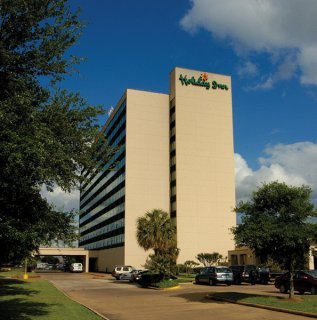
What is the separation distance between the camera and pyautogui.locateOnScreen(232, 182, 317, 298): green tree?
21828mm

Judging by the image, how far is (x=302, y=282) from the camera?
28.0 m

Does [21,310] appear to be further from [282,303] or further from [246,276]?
[246,276]

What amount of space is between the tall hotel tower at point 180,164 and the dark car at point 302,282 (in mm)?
43434

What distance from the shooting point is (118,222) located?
3095 inches

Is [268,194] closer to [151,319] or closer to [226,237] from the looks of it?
[151,319]

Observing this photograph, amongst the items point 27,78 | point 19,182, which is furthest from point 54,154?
point 27,78

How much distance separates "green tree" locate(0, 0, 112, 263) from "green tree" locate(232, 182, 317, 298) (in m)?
11.1

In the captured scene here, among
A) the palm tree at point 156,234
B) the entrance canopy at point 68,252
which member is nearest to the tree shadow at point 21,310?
the palm tree at point 156,234

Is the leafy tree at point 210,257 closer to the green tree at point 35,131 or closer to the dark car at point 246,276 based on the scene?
the dark car at point 246,276

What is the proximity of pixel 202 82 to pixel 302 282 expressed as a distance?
5646 cm

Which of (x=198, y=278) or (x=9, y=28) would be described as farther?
(x=198, y=278)

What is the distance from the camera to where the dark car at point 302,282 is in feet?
89.6

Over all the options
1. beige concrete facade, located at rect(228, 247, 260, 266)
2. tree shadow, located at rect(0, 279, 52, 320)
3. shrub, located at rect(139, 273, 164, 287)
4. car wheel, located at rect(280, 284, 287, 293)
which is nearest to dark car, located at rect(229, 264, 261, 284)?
shrub, located at rect(139, 273, 164, 287)

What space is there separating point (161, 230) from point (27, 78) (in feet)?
130
